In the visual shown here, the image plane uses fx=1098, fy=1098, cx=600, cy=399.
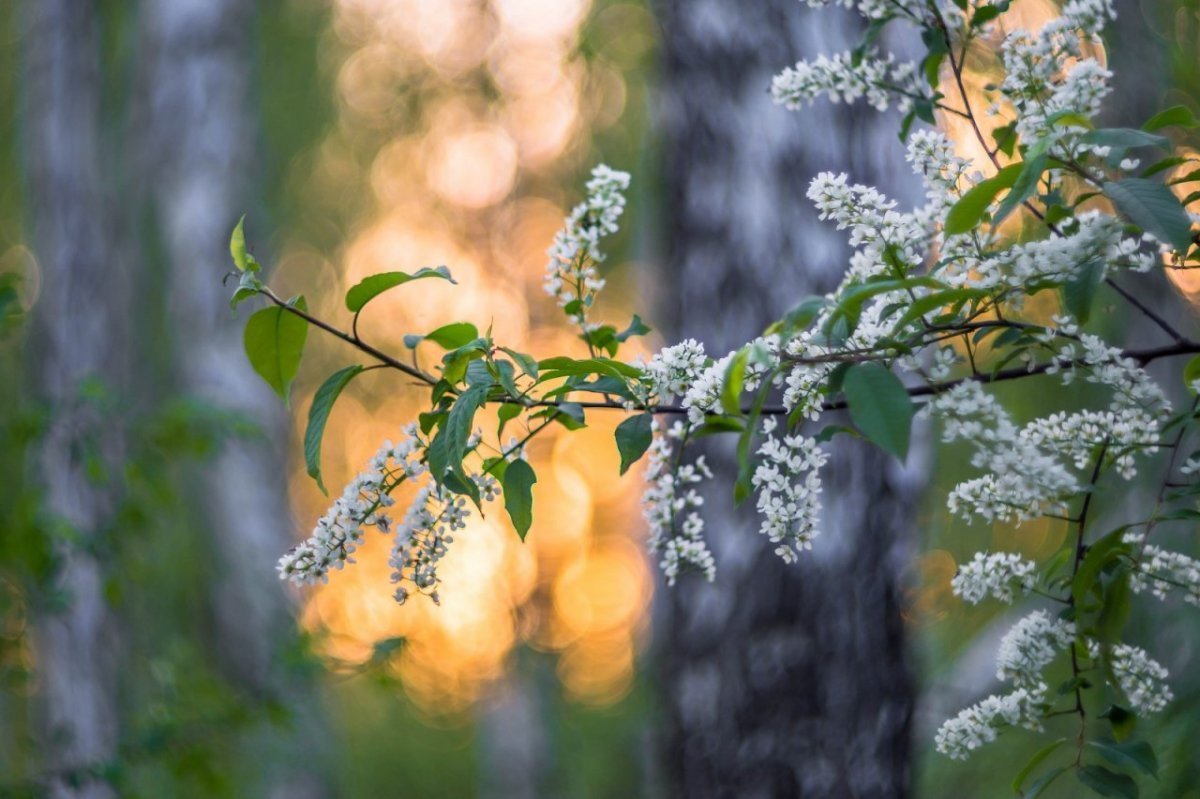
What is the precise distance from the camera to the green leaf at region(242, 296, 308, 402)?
1101mm

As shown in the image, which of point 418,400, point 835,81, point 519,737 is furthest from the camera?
point 418,400

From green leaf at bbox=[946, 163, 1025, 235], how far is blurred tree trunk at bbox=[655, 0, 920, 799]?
4.78 ft

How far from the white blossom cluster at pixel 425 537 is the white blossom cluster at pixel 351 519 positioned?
2 cm

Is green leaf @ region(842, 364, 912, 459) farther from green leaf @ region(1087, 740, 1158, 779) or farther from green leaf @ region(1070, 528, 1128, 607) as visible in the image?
green leaf @ region(1087, 740, 1158, 779)

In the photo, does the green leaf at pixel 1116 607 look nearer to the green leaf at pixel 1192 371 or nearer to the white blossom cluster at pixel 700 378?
the green leaf at pixel 1192 371

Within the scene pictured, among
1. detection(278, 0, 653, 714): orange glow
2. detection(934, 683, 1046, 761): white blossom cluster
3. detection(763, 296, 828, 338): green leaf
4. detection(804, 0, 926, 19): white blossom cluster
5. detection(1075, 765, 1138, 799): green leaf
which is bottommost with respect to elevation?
detection(1075, 765, 1138, 799): green leaf

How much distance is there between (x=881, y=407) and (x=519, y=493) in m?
0.39

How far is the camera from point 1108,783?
1.09 m

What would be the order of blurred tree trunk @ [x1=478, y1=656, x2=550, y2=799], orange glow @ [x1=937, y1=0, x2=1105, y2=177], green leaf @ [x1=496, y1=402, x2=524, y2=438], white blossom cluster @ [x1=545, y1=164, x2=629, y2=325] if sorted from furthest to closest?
1. blurred tree trunk @ [x1=478, y1=656, x2=550, y2=799]
2. orange glow @ [x1=937, y1=0, x2=1105, y2=177]
3. white blossom cluster @ [x1=545, y1=164, x2=629, y2=325]
4. green leaf @ [x1=496, y1=402, x2=524, y2=438]

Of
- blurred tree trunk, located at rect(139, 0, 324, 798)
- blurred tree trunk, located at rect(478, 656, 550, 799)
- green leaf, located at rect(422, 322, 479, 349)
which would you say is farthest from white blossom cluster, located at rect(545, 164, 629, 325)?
blurred tree trunk, located at rect(478, 656, 550, 799)

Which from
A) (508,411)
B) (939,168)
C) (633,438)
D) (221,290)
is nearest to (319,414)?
(508,411)

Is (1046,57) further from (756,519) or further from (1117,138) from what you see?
(756,519)

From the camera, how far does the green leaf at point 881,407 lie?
85cm

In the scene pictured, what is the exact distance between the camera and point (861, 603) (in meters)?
2.36
